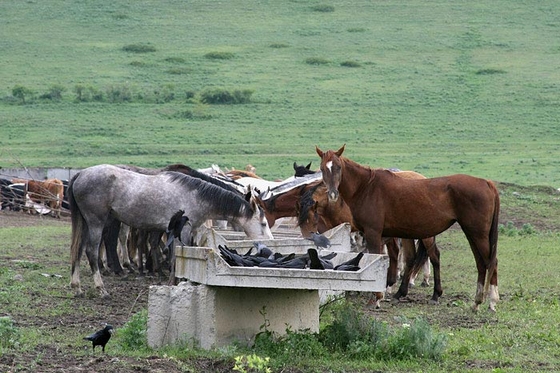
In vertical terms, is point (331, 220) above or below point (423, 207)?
below

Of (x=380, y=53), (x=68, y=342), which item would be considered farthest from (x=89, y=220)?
(x=380, y=53)

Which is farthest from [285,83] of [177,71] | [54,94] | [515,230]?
[515,230]

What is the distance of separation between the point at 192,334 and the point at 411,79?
5918 centimetres

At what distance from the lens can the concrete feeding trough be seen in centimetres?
852

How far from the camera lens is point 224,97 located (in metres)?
61.4

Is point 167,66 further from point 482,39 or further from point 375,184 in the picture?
point 375,184

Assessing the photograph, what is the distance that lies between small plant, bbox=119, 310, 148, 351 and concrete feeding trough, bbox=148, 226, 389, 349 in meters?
0.10

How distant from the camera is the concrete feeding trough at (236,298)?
28.0 feet

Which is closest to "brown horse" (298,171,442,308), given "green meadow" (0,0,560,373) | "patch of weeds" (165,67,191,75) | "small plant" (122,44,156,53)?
"green meadow" (0,0,560,373)

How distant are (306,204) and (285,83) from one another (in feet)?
173

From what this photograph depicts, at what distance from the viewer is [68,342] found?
9.41m

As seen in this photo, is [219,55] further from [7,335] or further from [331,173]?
[7,335]

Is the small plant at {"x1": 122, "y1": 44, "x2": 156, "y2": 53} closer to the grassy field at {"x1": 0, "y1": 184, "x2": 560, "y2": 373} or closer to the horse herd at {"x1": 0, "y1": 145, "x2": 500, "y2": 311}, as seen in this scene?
the grassy field at {"x1": 0, "y1": 184, "x2": 560, "y2": 373}

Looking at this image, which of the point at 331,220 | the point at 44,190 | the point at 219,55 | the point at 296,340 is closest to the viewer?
the point at 296,340
